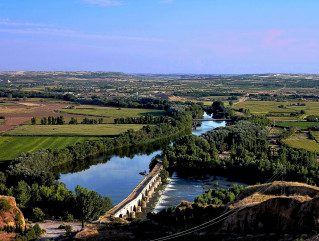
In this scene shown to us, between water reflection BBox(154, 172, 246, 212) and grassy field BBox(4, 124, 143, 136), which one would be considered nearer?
water reflection BBox(154, 172, 246, 212)

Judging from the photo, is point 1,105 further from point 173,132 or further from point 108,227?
point 108,227

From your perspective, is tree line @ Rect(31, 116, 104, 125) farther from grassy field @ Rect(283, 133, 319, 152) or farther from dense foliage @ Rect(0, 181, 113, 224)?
dense foliage @ Rect(0, 181, 113, 224)

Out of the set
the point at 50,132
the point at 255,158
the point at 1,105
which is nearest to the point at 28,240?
the point at 255,158

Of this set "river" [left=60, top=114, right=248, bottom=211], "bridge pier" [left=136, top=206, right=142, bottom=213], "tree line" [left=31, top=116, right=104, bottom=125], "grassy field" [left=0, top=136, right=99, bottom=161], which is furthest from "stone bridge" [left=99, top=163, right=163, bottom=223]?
"tree line" [left=31, top=116, right=104, bottom=125]

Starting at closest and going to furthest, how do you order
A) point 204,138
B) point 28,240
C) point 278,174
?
point 28,240 < point 278,174 < point 204,138

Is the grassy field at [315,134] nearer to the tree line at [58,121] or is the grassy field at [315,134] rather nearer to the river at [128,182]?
the river at [128,182]

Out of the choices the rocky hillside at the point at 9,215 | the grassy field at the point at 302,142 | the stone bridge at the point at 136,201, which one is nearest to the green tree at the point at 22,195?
the rocky hillside at the point at 9,215
